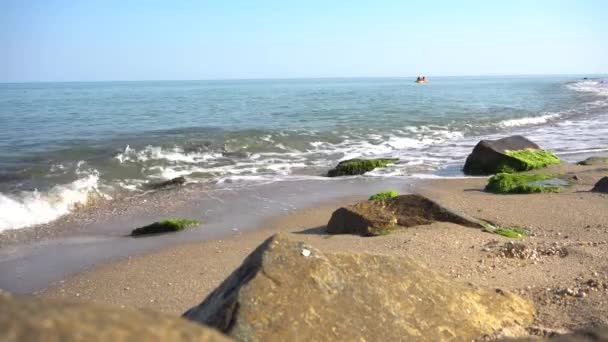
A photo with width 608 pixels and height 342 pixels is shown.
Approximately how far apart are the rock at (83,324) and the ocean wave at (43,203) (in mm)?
8963

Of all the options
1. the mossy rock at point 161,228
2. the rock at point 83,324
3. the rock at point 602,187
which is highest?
the rock at point 83,324

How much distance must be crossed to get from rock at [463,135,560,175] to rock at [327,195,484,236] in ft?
20.1

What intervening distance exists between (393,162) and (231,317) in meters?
12.4

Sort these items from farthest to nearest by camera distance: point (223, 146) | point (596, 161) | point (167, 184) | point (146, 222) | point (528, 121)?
point (528, 121)
point (223, 146)
point (596, 161)
point (167, 184)
point (146, 222)

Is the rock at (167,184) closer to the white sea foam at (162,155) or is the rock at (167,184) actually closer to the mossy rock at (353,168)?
the white sea foam at (162,155)

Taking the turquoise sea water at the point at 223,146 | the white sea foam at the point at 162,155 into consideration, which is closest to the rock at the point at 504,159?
the turquoise sea water at the point at 223,146

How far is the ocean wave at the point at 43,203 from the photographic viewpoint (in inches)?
384

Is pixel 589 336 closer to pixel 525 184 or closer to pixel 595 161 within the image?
pixel 525 184

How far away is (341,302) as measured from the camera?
128 inches

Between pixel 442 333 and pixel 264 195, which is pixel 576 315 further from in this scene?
pixel 264 195

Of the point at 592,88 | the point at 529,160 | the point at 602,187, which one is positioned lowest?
the point at 592,88

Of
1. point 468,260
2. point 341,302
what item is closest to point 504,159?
point 468,260

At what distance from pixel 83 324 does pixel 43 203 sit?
1068 centimetres

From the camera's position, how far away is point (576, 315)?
158 inches
